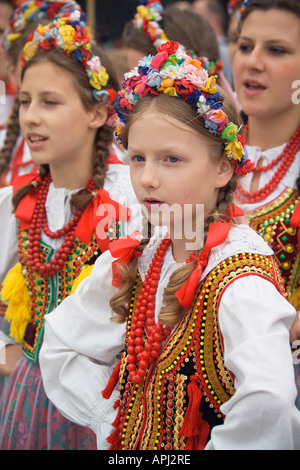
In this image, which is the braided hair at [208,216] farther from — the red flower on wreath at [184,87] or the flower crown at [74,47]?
the flower crown at [74,47]

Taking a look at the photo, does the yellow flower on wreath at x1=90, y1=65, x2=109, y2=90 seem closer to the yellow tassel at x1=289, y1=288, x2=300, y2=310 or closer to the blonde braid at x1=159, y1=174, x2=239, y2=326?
the blonde braid at x1=159, y1=174, x2=239, y2=326

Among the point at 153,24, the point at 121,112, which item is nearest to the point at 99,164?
the point at 121,112

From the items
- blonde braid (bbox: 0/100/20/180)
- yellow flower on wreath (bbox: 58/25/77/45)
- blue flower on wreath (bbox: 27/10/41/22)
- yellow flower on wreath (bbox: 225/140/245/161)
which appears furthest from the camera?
blue flower on wreath (bbox: 27/10/41/22)

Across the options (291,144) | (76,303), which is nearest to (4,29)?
(291,144)

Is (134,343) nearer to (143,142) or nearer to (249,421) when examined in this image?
(249,421)

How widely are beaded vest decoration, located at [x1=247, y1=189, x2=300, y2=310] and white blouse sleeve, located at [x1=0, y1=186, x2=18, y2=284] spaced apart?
3.32ft

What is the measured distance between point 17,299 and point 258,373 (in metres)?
1.25

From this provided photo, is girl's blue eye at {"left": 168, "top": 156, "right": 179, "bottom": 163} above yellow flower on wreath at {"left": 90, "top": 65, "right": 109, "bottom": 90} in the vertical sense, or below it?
below

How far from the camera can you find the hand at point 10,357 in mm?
2217

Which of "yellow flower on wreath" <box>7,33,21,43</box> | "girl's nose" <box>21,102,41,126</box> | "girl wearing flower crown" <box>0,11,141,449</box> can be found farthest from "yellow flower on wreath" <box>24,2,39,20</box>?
"girl's nose" <box>21,102,41,126</box>

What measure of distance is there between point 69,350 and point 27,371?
1.84 ft

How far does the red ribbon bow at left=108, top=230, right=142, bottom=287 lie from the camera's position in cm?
166

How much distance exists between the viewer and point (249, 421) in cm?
122

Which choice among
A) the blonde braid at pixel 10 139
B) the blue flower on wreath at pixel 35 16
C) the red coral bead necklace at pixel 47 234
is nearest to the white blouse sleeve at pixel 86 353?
the red coral bead necklace at pixel 47 234
